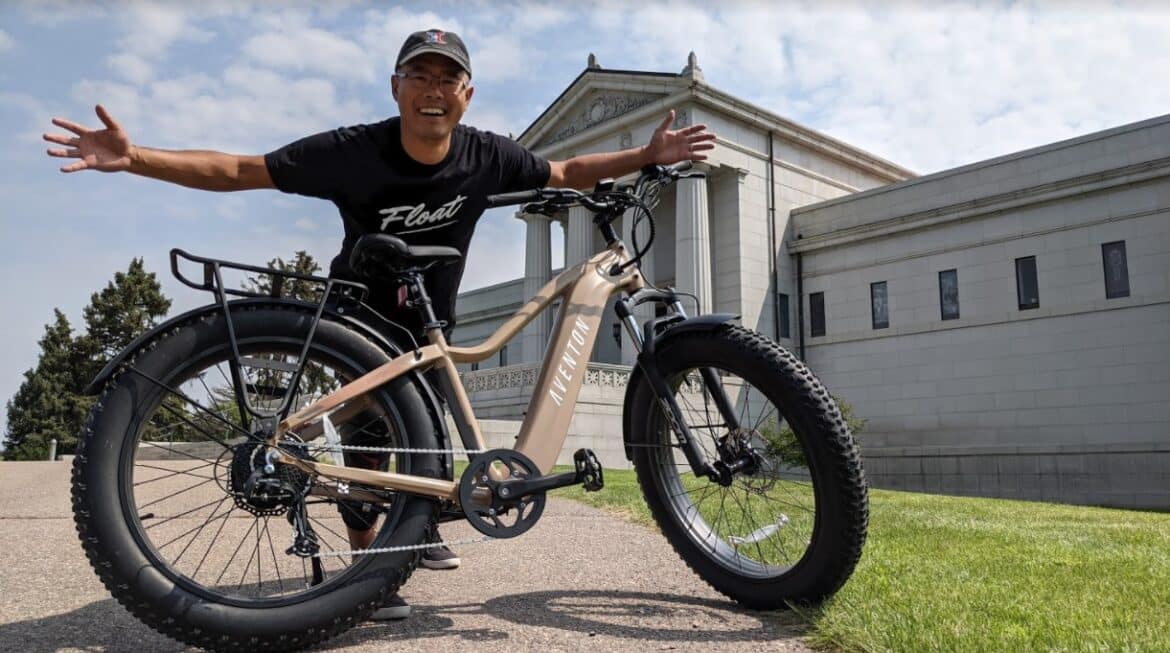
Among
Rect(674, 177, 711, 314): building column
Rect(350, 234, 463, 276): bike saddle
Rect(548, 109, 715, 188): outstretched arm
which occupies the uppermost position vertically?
Rect(674, 177, 711, 314): building column

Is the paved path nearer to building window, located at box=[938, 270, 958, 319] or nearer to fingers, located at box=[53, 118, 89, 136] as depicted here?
fingers, located at box=[53, 118, 89, 136]

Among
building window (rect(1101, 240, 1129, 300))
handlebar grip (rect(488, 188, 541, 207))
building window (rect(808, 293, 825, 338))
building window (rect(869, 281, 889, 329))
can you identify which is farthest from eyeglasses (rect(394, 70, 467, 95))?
building window (rect(808, 293, 825, 338))

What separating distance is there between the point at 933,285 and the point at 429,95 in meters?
28.1

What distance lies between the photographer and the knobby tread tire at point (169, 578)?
2.36 metres

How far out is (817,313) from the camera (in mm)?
32500

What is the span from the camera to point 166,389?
2.52 meters

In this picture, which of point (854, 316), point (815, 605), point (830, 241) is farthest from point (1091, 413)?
point (815, 605)

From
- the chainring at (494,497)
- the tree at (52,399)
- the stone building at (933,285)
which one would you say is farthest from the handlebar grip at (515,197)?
the tree at (52,399)

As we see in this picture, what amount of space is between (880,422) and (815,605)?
2802cm

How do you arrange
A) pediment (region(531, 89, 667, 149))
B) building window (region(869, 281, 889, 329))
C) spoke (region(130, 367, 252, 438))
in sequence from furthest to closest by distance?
1. pediment (region(531, 89, 667, 149))
2. building window (region(869, 281, 889, 329))
3. spoke (region(130, 367, 252, 438))

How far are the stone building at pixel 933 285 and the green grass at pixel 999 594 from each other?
1736 centimetres

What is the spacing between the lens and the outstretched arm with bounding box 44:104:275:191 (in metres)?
2.88

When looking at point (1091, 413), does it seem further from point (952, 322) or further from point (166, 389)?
point (166, 389)

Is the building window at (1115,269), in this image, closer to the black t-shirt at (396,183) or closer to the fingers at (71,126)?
the black t-shirt at (396,183)
